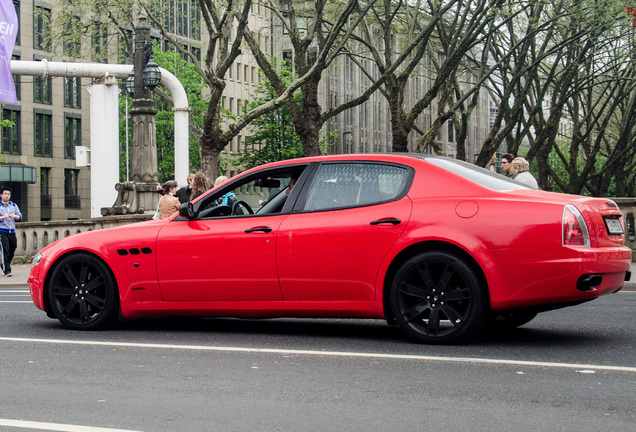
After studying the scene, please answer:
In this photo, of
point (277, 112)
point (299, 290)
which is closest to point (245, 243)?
point (299, 290)

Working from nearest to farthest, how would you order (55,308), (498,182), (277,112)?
1. (498,182)
2. (55,308)
3. (277,112)

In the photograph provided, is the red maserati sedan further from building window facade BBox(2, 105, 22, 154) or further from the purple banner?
building window facade BBox(2, 105, 22, 154)

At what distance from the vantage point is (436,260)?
7832mm

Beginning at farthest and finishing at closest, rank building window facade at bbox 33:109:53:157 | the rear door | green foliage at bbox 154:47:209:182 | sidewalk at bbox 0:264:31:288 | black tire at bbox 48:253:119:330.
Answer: building window facade at bbox 33:109:53:157 < green foliage at bbox 154:47:209:182 < sidewalk at bbox 0:264:31:288 < black tire at bbox 48:253:119:330 < the rear door

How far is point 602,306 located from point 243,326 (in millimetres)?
4474

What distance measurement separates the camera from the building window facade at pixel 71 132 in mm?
66412

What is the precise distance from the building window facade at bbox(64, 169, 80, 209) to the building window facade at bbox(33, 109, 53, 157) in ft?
8.07

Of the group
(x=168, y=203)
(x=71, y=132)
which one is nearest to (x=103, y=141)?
(x=168, y=203)

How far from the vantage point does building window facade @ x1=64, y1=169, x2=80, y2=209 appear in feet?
220

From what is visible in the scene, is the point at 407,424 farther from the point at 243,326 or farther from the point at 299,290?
the point at 243,326

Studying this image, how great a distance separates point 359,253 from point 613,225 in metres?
1.92

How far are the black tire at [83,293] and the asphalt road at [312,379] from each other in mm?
204

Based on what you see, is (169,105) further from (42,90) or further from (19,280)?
(19,280)

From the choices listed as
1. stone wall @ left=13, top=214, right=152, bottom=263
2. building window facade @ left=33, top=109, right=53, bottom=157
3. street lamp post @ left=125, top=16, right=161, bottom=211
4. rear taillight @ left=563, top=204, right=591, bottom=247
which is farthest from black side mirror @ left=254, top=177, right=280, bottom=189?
building window facade @ left=33, top=109, right=53, bottom=157
